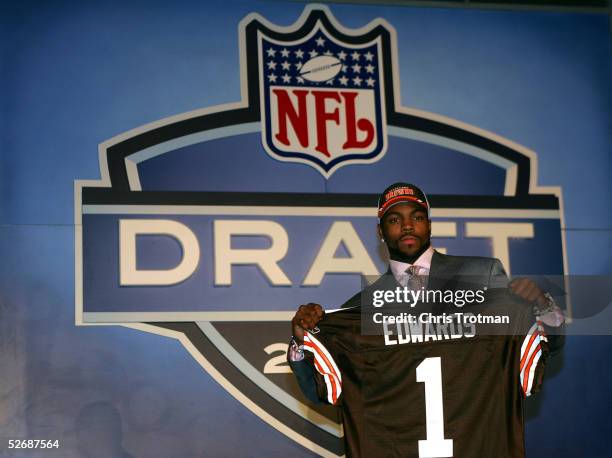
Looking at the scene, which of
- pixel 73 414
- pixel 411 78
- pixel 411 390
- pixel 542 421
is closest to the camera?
pixel 411 390

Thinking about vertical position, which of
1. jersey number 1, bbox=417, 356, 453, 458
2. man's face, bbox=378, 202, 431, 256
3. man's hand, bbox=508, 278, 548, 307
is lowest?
jersey number 1, bbox=417, 356, 453, 458

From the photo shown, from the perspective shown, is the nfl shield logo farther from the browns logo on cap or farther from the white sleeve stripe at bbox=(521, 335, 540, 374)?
the white sleeve stripe at bbox=(521, 335, 540, 374)

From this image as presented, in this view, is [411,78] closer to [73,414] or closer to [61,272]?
[61,272]

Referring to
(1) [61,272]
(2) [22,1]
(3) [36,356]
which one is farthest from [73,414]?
(2) [22,1]

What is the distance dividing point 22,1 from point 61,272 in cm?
113

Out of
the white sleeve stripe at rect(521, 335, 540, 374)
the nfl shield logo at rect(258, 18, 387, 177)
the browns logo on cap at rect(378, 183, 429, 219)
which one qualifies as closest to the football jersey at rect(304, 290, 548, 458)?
the white sleeve stripe at rect(521, 335, 540, 374)

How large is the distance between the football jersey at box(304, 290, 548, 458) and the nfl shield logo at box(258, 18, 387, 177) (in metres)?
1.24

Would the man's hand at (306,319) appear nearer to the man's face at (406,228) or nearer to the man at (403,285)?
the man at (403,285)

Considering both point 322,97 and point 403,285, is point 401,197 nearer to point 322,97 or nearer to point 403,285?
point 403,285

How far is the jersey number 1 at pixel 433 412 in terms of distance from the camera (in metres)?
2.77

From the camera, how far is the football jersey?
277 centimetres

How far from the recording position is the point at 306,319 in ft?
9.41

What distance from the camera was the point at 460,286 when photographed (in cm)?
293

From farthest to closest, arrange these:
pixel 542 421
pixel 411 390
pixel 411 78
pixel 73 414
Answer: pixel 411 78 < pixel 542 421 < pixel 73 414 < pixel 411 390
